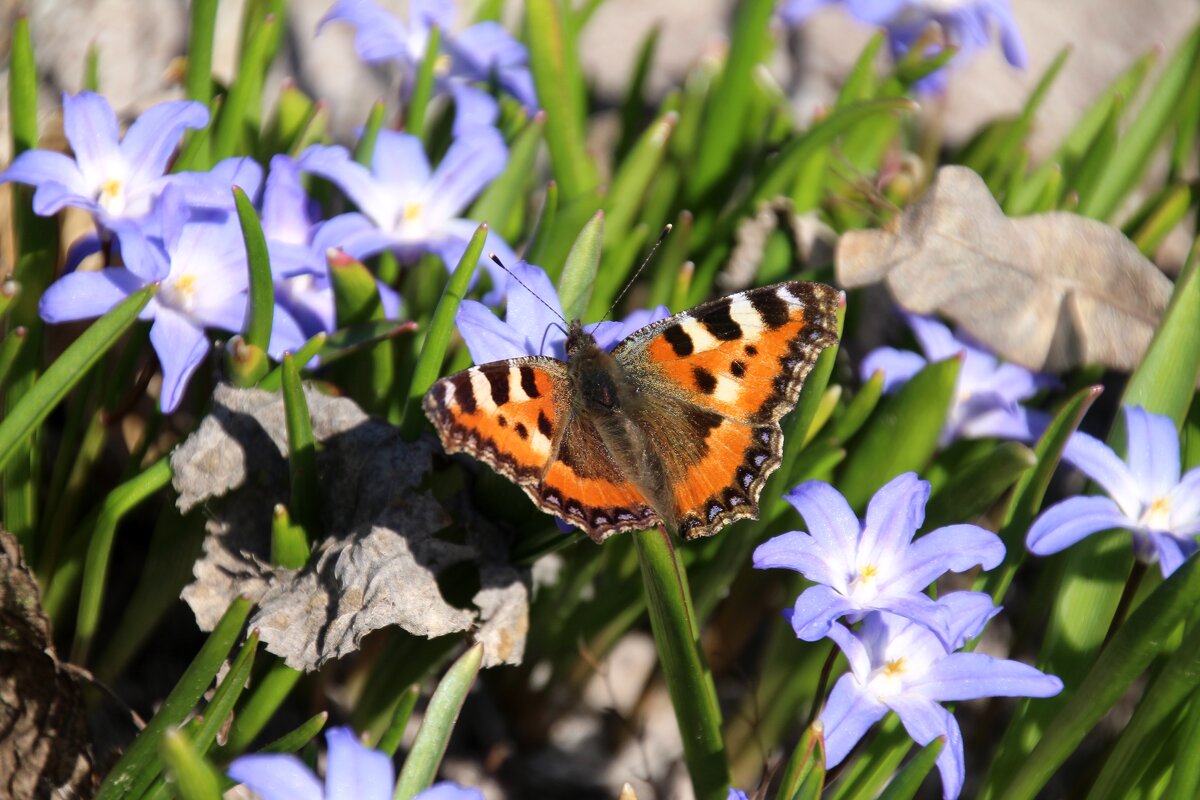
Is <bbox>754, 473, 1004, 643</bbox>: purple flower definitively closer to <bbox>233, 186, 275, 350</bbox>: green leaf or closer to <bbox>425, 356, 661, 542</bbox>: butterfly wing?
<bbox>425, 356, 661, 542</bbox>: butterfly wing

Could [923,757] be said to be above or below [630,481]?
below

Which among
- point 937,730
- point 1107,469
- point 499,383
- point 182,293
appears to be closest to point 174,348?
point 182,293

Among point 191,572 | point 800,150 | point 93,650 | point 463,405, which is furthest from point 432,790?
point 800,150

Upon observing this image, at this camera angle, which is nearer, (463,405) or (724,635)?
(463,405)

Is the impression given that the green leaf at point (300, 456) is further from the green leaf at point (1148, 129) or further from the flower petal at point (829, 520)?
the green leaf at point (1148, 129)

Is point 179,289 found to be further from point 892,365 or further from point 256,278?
point 892,365

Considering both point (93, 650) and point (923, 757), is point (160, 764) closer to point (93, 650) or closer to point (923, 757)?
point (93, 650)

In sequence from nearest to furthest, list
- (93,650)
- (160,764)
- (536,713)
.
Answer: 1. (160,764)
2. (93,650)
3. (536,713)
